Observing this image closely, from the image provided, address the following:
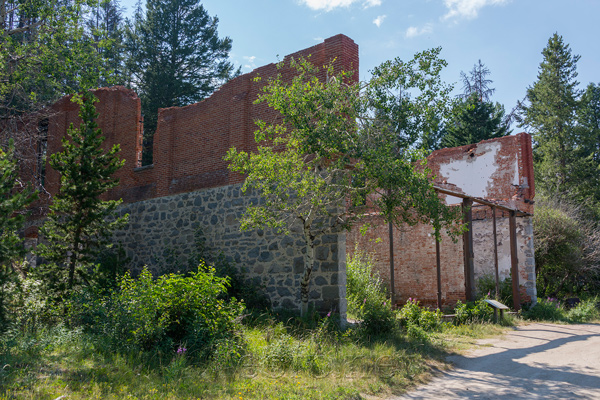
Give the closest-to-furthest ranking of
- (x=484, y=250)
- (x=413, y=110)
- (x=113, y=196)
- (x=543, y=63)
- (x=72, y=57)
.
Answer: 1. (x=413, y=110)
2. (x=72, y=57)
3. (x=113, y=196)
4. (x=484, y=250)
5. (x=543, y=63)

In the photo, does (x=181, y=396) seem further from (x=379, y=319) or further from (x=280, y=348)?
(x=379, y=319)

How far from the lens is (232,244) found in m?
11.6

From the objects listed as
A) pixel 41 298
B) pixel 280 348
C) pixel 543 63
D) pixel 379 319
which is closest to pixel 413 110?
pixel 379 319

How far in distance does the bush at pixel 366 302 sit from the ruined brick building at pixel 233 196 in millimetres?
685

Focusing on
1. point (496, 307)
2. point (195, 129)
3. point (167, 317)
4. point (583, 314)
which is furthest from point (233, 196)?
point (583, 314)

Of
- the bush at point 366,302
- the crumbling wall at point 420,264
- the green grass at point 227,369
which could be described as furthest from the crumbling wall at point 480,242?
the green grass at point 227,369

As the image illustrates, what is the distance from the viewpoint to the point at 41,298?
9.59 meters

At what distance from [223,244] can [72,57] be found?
539cm

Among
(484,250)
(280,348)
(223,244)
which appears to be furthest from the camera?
(484,250)

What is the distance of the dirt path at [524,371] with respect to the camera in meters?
6.21

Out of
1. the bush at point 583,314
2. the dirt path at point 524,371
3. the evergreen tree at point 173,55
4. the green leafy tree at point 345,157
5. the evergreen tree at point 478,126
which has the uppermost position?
the evergreen tree at point 173,55

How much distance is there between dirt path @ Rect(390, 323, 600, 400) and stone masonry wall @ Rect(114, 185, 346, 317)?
2910 millimetres

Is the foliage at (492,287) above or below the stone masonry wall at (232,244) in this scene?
below

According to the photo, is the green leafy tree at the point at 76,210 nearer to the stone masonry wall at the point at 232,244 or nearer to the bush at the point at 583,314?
the stone masonry wall at the point at 232,244
